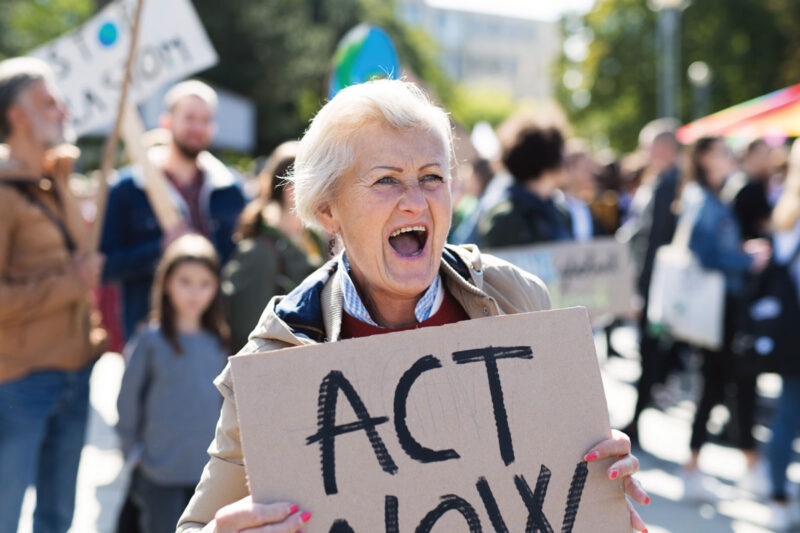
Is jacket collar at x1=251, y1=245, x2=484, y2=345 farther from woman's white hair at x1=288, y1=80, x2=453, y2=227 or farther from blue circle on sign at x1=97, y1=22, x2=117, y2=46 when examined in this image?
blue circle on sign at x1=97, y1=22, x2=117, y2=46

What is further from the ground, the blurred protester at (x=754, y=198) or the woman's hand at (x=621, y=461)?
the blurred protester at (x=754, y=198)

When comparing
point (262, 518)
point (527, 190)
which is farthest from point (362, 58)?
point (262, 518)

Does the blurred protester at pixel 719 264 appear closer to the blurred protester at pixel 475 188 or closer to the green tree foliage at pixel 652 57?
the blurred protester at pixel 475 188

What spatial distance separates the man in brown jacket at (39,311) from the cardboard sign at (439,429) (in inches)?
79.2

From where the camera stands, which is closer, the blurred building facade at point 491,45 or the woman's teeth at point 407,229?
the woman's teeth at point 407,229

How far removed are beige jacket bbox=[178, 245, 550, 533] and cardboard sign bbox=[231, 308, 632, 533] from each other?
6.7 inches

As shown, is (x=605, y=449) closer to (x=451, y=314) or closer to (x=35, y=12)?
(x=451, y=314)

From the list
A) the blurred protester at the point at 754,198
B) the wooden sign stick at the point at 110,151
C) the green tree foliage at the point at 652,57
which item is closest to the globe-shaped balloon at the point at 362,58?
the wooden sign stick at the point at 110,151

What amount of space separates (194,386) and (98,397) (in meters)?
4.49

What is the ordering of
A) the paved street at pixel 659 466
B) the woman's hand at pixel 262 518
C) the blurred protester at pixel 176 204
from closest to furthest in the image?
the woman's hand at pixel 262 518
the blurred protester at pixel 176 204
the paved street at pixel 659 466

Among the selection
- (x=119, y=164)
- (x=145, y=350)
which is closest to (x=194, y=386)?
(x=145, y=350)

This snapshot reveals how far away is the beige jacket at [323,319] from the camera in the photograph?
173 centimetres

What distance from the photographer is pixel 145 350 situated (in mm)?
3580

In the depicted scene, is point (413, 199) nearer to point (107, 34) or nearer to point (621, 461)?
point (621, 461)
